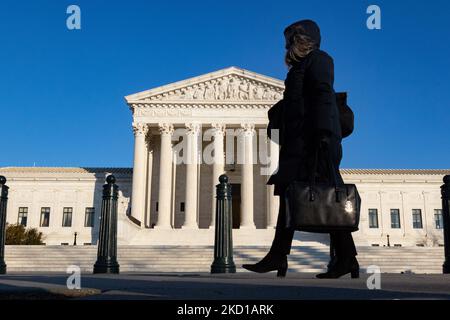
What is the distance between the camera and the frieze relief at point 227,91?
47.4 meters

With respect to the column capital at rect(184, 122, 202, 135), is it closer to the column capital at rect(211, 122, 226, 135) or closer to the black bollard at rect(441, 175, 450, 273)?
the column capital at rect(211, 122, 226, 135)

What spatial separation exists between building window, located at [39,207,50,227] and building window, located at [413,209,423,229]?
1550 inches

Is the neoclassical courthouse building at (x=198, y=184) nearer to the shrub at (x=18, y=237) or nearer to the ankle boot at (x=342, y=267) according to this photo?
the shrub at (x=18, y=237)

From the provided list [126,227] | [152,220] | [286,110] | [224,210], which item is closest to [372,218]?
Answer: [152,220]

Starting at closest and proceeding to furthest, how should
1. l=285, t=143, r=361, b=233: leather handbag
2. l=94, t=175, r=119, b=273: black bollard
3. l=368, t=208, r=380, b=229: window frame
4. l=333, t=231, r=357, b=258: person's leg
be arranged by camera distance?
l=285, t=143, r=361, b=233: leather handbag → l=333, t=231, r=357, b=258: person's leg → l=94, t=175, r=119, b=273: black bollard → l=368, t=208, r=380, b=229: window frame

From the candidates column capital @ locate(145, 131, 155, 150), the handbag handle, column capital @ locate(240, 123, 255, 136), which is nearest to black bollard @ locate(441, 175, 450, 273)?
the handbag handle

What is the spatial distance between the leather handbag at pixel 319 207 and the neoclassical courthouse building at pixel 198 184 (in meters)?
34.2

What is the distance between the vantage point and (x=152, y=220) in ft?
162

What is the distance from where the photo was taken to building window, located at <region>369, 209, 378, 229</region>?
183ft

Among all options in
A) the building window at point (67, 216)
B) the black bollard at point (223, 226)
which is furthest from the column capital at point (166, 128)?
the black bollard at point (223, 226)

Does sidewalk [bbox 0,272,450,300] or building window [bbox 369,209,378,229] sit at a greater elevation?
building window [bbox 369,209,378,229]

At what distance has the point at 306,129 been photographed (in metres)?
6.07

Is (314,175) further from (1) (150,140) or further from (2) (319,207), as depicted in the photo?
(1) (150,140)
